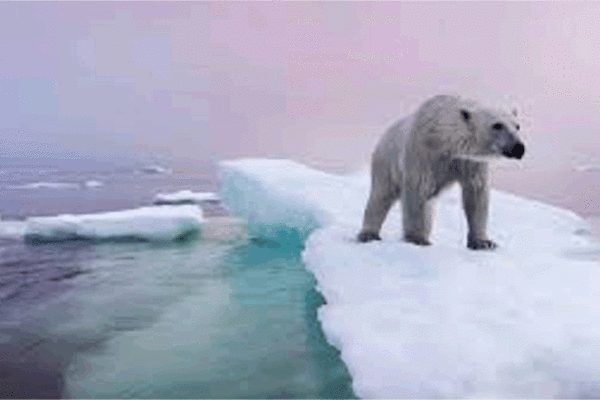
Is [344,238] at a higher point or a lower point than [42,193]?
higher

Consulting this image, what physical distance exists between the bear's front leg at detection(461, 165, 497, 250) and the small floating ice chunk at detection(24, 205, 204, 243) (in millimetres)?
8108

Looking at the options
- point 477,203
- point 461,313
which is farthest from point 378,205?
point 461,313

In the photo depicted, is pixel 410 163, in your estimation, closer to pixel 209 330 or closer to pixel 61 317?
pixel 209 330

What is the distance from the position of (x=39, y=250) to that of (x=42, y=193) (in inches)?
1127

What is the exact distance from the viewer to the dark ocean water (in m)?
4.73

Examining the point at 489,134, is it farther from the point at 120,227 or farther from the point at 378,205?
the point at 120,227

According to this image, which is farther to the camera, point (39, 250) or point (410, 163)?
point (39, 250)

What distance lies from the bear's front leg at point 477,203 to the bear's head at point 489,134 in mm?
374

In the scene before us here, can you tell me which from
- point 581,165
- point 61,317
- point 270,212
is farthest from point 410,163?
point 581,165

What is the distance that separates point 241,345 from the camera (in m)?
5.57

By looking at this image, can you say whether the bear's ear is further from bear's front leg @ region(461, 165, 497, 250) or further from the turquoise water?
the turquoise water

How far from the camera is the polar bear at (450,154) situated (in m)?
5.71

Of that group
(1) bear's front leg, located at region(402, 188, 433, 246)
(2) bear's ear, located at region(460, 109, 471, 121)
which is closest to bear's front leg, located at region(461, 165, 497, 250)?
(1) bear's front leg, located at region(402, 188, 433, 246)

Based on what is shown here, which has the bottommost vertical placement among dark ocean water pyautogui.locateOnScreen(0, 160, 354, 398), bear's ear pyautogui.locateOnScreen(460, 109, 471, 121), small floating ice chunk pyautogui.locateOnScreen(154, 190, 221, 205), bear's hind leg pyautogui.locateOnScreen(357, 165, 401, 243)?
small floating ice chunk pyautogui.locateOnScreen(154, 190, 221, 205)
